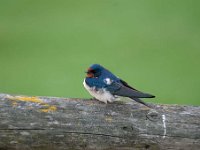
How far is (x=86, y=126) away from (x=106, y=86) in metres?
0.45

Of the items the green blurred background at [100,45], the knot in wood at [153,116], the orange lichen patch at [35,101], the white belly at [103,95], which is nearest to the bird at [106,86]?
the white belly at [103,95]

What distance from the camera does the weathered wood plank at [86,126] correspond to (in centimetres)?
245

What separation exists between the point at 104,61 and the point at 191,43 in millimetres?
1486

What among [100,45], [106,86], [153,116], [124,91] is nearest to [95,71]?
[106,86]

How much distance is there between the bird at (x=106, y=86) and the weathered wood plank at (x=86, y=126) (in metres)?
0.20

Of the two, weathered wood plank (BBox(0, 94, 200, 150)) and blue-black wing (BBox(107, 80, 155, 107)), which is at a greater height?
blue-black wing (BBox(107, 80, 155, 107))

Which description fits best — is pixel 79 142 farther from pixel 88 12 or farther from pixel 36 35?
pixel 88 12

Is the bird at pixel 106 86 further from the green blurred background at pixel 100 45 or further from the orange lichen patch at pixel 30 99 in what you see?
the green blurred background at pixel 100 45

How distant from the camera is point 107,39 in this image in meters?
8.39

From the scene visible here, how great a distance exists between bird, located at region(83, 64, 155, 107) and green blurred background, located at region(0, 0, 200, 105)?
3361 mm

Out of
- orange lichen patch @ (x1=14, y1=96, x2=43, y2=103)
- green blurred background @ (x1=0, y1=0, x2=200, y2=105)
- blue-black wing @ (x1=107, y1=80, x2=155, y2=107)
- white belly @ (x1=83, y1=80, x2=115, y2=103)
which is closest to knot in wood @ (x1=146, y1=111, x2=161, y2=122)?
blue-black wing @ (x1=107, y1=80, x2=155, y2=107)

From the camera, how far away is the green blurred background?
7.04m

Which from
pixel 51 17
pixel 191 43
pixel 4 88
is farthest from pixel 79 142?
pixel 51 17

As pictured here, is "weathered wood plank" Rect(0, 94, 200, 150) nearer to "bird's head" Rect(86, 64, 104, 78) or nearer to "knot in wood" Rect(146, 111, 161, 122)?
"knot in wood" Rect(146, 111, 161, 122)
